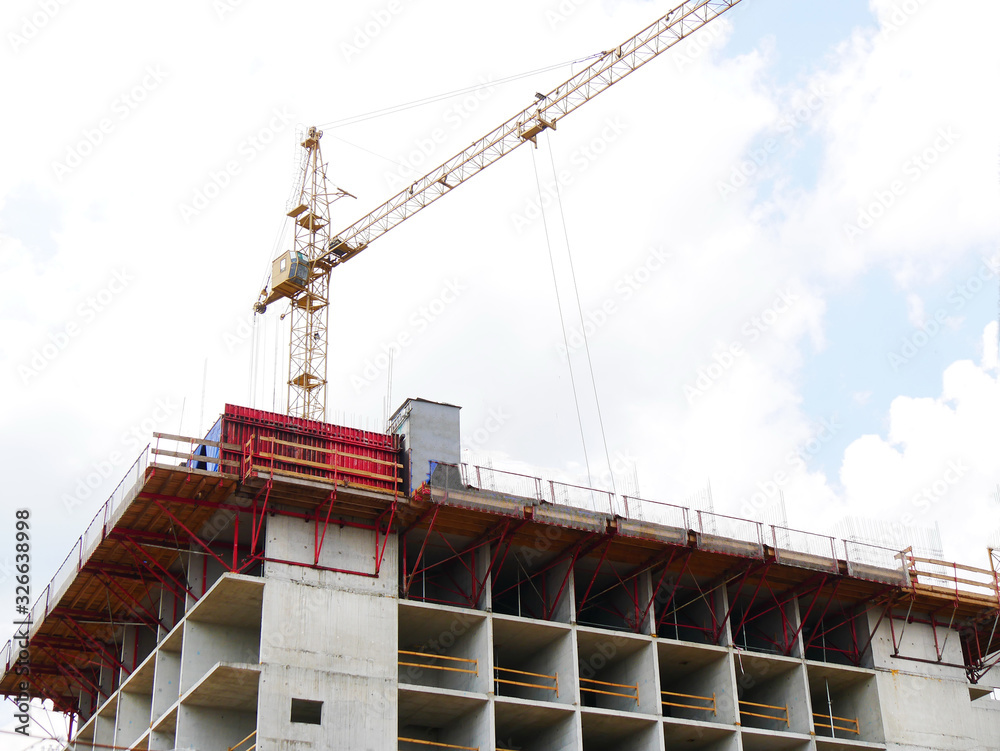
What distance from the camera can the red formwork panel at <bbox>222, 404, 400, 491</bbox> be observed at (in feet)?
142

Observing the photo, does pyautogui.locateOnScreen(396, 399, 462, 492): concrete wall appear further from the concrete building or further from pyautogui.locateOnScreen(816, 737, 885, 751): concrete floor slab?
pyautogui.locateOnScreen(816, 737, 885, 751): concrete floor slab

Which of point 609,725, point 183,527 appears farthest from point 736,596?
point 183,527

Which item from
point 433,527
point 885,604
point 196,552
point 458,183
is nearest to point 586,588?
point 433,527

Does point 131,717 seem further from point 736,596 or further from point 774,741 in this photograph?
point 774,741

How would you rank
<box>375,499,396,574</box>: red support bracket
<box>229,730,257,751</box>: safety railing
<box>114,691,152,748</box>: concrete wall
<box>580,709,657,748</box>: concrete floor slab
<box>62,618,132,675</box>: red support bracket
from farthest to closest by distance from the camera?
<box>62,618,132,675</box>: red support bracket → <box>114,691,152,748</box>: concrete wall → <box>580,709,657,748</box>: concrete floor slab → <box>375,499,396,574</box>: red support bracket → <box>229,730,257,751</box>: safety railing

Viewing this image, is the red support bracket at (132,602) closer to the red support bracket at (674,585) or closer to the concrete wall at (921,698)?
the red support bracket at (674,585)

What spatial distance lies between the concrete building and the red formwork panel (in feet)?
0.34

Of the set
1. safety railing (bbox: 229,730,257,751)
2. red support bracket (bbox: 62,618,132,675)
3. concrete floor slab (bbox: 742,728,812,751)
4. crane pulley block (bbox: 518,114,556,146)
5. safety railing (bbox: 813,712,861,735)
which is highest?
crane pulley block (bbox: 518,114,556,146)

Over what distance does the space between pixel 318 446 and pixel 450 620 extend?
7746 mm

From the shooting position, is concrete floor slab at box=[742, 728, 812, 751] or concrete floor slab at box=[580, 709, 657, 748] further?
concrete floor slab at box=[742, 728, 812, 751]

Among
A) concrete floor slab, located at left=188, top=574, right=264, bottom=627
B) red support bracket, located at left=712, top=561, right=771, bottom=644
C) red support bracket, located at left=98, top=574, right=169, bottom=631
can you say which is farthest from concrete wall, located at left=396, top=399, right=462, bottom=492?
red support bracket, located at left=712, top=561, right=771, bottom=644

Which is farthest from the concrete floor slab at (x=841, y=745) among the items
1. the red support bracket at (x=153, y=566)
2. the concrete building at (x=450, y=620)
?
the red support bracket at (x=153, y=566)

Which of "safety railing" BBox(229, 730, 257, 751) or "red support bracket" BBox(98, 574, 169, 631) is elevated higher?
"red support bracket" BBox(98, 574, 169, 631)

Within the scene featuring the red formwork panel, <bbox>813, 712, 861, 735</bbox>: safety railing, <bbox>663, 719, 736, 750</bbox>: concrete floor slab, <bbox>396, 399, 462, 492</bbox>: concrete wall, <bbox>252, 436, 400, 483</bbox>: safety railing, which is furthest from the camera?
<bbox>813, 712, 861, 735</bbox>: safety railing
